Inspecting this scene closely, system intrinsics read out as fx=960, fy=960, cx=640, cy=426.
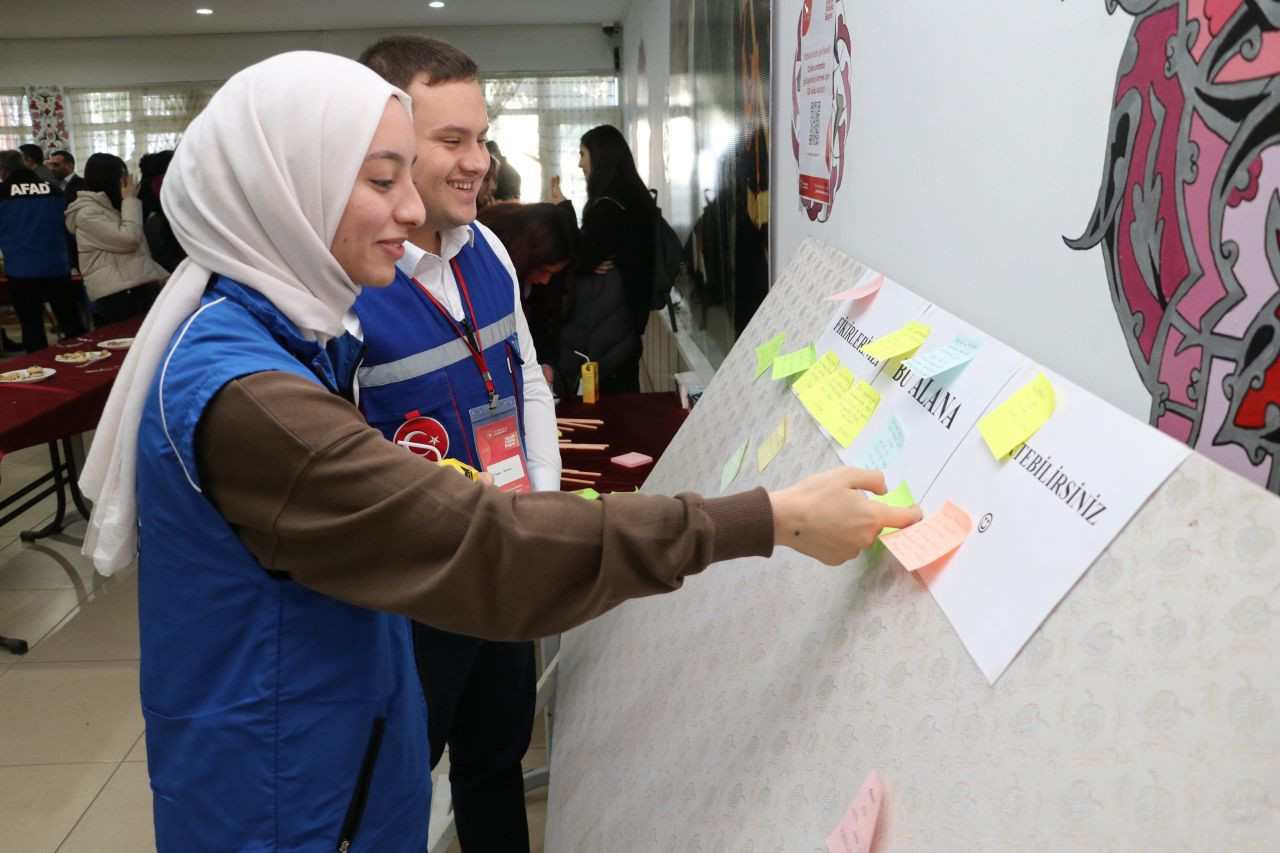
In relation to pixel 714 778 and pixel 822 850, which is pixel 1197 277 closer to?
pixel 822 850

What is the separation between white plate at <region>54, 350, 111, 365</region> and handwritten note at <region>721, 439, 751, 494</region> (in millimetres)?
3814

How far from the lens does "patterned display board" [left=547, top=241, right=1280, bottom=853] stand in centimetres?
62

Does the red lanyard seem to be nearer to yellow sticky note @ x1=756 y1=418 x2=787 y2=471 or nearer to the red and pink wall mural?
yellow sticky note @ x1=756 y1=418 x2=787 y2=471

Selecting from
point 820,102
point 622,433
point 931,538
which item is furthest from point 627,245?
point 931,538

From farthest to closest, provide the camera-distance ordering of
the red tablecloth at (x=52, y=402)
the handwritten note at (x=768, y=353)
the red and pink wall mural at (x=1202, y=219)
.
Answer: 1. the red tablecloth at (x=52, y=402)
2. the handwritten note at (x=768, y=353)
3. the red and pink wall mural at (x=1202, y=219)

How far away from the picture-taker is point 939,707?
2.82ft

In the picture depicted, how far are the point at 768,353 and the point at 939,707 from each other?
1.01m

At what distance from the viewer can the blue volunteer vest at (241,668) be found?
3.23 feet

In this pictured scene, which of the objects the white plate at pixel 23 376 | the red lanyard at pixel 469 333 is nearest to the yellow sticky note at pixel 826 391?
the red lanyard at pixel 469 333

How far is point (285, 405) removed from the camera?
0.89m

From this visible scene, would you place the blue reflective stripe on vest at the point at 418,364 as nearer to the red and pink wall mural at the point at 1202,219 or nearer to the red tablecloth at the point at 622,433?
the red tablecloth at the point at 622,433

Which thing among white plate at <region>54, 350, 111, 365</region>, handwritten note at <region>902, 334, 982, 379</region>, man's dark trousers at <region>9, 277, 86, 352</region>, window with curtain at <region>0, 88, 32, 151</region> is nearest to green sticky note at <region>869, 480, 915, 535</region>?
handwritten note at <region>902, 334, 982, 379</region>

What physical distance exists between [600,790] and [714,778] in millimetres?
356

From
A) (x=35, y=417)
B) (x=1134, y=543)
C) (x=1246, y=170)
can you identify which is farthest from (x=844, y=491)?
(x=35, y=417)
